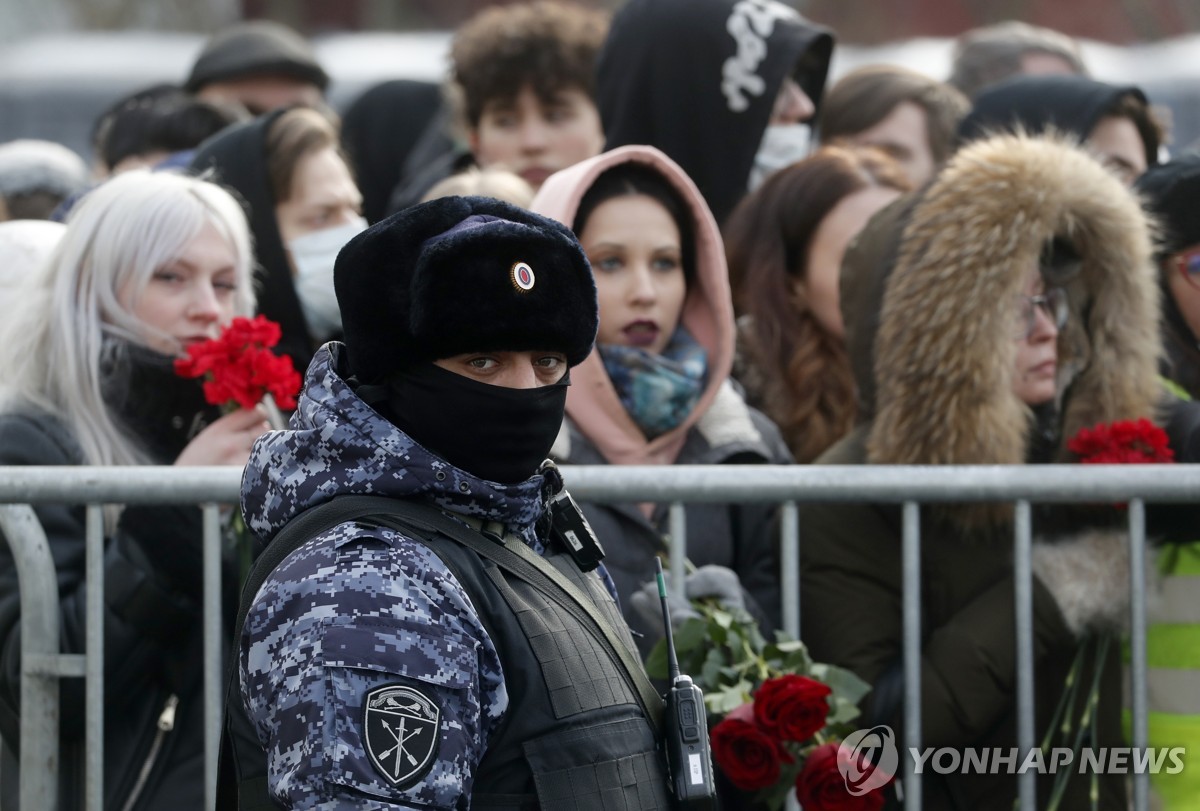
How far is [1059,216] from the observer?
3.94 m

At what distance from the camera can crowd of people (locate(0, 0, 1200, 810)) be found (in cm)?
214

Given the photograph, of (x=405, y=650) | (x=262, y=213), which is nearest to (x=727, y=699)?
(x=405, y=650)

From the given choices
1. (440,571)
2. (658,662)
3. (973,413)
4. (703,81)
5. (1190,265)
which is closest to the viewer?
(440,571)

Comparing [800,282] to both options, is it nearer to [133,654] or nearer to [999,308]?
[999,308]

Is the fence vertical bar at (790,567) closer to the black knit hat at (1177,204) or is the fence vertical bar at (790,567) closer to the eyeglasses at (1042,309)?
the eyeglasses at (1042,309)

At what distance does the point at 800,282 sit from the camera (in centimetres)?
473

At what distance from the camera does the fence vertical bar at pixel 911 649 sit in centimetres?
341

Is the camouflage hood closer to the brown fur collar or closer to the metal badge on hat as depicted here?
the metal badge on hat

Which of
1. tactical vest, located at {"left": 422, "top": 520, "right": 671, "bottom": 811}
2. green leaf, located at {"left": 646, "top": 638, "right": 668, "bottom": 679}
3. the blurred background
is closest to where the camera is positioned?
tactical vest, located at {"left": 422, "top": 520, "right": 671, "bottom": 811}

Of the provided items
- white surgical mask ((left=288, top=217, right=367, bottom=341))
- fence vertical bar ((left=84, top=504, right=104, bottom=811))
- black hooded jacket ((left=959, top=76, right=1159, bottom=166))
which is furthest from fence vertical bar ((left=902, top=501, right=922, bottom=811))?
black hooded jacket ((left=959, top=76, right=1159, bottom=166))

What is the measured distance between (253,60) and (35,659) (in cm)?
365

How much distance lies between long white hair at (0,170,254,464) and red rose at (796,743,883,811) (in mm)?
1605

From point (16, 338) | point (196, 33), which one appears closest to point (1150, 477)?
point (16, 338)

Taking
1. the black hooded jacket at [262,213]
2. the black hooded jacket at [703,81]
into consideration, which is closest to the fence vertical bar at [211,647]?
the black hooded jacket at [262,213]
